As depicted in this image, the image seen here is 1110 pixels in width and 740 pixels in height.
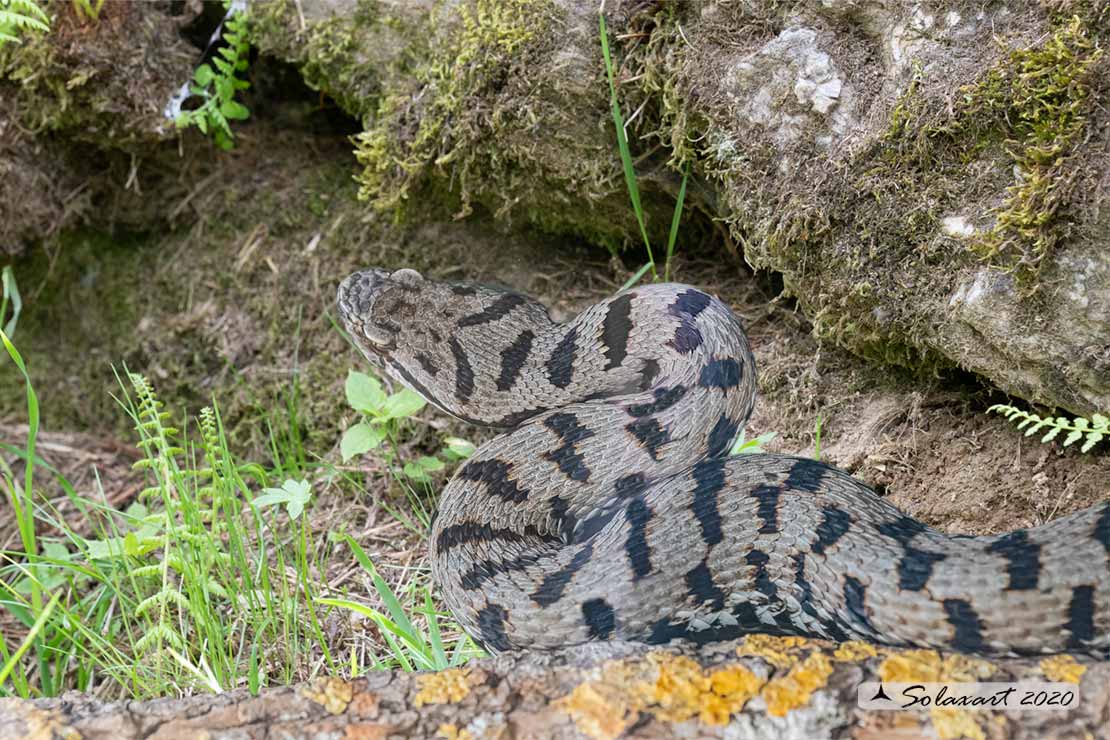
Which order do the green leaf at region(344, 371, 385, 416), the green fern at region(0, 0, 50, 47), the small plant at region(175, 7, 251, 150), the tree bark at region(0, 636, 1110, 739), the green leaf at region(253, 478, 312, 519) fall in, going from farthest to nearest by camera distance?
the small plant at region(175, 7, 251, 150) < the green leaf at region(344, 371, 385, 416) < the green fern at region(0, 0, 50, 47) < the green leaf at region(253, 478, 312, 519) < the tree bark at region(0, 636, 1110, 739)

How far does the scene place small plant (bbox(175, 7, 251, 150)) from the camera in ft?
17.6

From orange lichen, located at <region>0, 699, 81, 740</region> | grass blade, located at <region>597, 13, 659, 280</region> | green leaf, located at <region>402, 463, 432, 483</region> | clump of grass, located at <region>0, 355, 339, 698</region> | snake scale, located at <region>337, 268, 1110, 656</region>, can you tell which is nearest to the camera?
orange lichen, located at <region>0, 699, 81, 740</region>

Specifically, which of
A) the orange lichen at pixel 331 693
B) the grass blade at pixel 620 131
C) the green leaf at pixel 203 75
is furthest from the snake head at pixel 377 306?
the orange lichen at pixel 331 693

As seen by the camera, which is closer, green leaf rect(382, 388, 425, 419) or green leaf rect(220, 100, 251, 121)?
green leaf rect(382, 388, 425, 419)

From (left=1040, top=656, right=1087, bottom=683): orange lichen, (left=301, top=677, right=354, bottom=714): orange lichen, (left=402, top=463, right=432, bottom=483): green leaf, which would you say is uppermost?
(left=1040, top=656, right=1087, bottom=683): orange lichen

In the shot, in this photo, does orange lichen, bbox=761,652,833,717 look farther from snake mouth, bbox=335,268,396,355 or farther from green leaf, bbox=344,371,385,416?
snake mouth, bbox=335,268,396,355

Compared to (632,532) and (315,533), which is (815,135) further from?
(315,533)

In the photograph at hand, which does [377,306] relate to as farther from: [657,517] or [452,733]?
[452,733]

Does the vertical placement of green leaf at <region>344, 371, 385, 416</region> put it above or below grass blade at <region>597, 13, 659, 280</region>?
below

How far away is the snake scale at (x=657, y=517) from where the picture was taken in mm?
2926

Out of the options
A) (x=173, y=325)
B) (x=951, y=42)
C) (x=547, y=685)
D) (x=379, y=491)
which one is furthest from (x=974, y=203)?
(x=173, y=325)

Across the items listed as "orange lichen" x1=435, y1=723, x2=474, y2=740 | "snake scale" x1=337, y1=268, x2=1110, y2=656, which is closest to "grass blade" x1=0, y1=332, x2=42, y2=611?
"snake scale" x1=337, y1=268, x2=1110, y2=656

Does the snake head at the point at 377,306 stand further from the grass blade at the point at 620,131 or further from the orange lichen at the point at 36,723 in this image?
the orange lichen at the point at 36,723

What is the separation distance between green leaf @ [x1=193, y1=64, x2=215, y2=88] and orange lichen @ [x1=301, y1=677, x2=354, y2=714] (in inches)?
160
